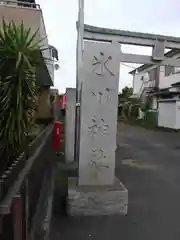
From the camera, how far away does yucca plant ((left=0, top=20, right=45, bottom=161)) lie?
3.51 meters

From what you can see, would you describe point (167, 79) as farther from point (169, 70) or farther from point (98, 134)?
point (98, 134)

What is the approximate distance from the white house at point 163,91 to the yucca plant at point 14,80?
72.0ft

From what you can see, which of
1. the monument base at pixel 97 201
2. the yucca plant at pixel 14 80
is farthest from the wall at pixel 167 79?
the yucca plant at pixel 14 80

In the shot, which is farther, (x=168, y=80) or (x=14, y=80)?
(x=168, y=80)

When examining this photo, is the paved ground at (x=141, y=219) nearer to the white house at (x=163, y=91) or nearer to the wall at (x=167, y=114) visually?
the wall at (x=167, y=114)

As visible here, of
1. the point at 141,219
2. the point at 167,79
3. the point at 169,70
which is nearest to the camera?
the point at 141,219

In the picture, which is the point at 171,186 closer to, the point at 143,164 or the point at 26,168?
the point at 143,164

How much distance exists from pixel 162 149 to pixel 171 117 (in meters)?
11.9

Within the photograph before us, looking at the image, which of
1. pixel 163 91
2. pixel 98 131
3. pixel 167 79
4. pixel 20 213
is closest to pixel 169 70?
pixel 167 79

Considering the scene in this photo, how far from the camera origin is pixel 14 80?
356cm

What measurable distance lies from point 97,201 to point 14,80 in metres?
2.54

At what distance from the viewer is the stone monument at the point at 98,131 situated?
502 centimetres

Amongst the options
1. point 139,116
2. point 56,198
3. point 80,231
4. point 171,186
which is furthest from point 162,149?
point 139,116

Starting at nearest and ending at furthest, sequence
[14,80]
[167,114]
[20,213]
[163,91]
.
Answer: [20,213], [14,80], [167,114], [163,91]
